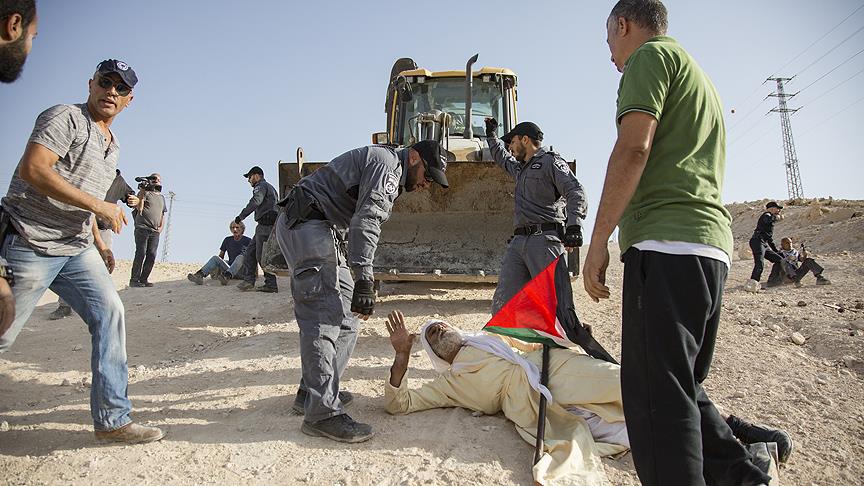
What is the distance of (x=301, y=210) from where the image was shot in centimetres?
286

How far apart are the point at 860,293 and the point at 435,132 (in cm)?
564

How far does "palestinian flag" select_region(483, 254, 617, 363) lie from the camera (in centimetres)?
311

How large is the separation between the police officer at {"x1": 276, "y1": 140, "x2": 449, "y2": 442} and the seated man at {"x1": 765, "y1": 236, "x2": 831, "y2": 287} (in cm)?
Result: 749

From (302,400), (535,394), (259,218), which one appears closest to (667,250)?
(535,394)

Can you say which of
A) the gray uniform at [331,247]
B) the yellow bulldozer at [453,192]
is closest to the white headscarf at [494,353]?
the gray uniform at [331,247]

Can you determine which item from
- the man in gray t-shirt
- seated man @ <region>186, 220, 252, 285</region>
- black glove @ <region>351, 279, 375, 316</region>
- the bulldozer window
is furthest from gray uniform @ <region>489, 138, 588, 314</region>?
seated man @ <region>186, 220, 252, 285</region>

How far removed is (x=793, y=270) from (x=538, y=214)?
6465mm

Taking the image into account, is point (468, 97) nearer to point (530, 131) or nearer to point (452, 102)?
point (452, 102)

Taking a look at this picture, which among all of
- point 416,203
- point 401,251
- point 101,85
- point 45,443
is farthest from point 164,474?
point 416,203

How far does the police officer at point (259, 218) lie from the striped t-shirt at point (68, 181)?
4914 millimetres

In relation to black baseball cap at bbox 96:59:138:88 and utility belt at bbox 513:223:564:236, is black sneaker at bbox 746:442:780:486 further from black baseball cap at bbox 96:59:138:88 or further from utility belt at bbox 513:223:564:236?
black baseball cap at bbox 96:59:138:88

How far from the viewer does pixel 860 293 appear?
21.9ft

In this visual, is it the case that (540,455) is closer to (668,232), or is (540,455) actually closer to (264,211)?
(668,232)

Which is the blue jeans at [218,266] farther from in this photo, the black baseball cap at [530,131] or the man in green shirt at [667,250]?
the man in green shirt at [667,250]
